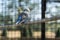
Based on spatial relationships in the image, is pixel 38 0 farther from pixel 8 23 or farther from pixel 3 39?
pixel 3 39

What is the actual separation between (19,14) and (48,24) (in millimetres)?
400

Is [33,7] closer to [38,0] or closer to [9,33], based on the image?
[38,0]

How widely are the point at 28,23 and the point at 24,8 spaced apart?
20cm

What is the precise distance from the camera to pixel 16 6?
267 centimetres

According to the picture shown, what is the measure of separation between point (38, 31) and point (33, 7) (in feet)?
1.06

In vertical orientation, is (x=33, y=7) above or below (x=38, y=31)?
above

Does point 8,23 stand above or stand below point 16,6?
below

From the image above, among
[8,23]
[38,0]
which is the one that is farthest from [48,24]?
[8,23]

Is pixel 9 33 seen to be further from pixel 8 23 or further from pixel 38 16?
pixel 38 16

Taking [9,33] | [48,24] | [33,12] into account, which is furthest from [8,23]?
[48,24]

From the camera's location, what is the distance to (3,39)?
2717 mm

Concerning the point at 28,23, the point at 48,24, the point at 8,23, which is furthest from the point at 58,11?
the point at 8,23

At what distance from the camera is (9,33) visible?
9.02 ft

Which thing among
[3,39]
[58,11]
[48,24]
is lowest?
[3,39]
